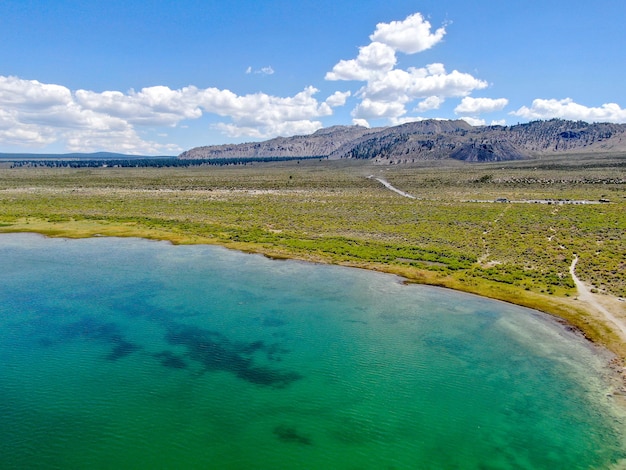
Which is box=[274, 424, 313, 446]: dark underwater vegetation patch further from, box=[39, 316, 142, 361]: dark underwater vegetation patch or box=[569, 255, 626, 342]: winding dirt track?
box=[569, 255, 626, 342]: winding dirt track

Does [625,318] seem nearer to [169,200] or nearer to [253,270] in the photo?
[253,270]

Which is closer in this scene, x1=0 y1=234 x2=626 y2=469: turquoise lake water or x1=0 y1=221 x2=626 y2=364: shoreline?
x1=0 y1=234 x2=626 y2=469: turquoise lake water

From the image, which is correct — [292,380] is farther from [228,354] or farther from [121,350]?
[121,350]

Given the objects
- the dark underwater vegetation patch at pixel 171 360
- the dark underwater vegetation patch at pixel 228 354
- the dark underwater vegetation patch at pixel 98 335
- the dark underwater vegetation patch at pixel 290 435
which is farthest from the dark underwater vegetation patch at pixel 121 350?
the dark underwater vegetation patch at pixel 290 435

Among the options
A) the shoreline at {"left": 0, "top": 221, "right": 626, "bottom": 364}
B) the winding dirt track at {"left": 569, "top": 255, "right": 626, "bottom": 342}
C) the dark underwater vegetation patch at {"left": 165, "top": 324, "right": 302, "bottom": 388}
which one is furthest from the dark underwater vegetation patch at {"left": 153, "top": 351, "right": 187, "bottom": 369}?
the winding dirt track at {"left": 569, "top": 255, "right": 626, "bottom": 342}

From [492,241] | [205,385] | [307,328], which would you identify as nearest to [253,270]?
[307,328]

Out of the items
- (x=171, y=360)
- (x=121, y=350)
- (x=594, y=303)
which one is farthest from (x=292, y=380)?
(x=594, y=303)
